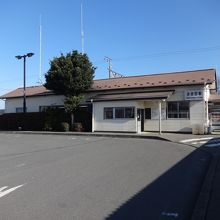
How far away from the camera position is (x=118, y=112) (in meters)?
29.5

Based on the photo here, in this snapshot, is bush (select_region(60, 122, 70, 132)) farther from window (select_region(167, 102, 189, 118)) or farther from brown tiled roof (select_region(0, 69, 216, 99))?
window (select_region(167, 102, 189, 118))

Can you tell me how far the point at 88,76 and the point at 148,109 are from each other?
21.8 feet

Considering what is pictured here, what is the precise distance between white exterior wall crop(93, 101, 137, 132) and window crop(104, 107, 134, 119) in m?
0.28

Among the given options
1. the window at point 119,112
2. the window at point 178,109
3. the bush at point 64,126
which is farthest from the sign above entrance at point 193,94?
the bush at point 64,126

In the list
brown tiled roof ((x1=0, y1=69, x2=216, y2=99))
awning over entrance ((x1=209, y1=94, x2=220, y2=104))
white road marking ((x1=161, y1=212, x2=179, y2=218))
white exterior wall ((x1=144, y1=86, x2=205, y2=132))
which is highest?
brown tiled roof ((x1=0, y1=69, x2=216, y2=99))

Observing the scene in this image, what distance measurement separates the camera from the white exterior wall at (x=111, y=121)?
2847 centimetres

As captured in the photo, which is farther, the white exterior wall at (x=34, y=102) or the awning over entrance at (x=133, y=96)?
the white exterior wall at (x=34, y=102)

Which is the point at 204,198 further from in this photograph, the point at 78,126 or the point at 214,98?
the point at 78,126

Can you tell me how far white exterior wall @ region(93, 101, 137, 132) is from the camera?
93.4ft

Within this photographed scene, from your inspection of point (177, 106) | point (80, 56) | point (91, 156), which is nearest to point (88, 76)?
point (80, 56)

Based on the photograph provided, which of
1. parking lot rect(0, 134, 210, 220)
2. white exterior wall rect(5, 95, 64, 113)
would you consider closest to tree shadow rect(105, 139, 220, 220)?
parking lot rect(0, 134, 210, 220)

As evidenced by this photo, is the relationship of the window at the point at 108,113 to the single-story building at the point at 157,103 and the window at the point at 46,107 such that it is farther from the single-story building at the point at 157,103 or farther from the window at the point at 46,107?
the window at the point at 46,107

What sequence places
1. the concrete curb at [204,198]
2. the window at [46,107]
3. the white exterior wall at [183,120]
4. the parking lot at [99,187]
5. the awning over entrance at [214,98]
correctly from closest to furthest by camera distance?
the concrete curb at [204,198], the parking lot at [99,187], the white exterior wall at [183,120], the awning over entrance at [214,98], the window at [46,107]

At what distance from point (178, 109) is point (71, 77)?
9.85 metres
